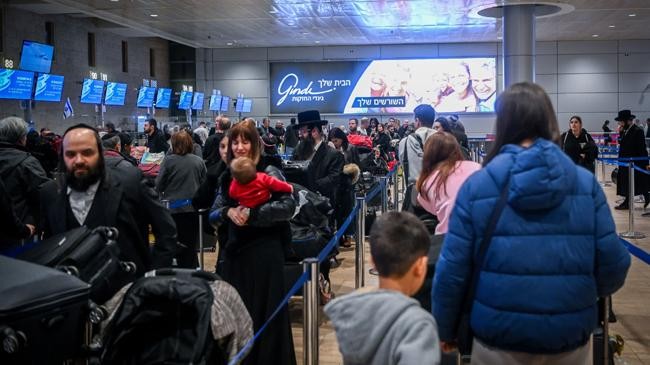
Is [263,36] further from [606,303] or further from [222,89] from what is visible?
[606,303]

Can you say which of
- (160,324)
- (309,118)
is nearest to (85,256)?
(160,324)

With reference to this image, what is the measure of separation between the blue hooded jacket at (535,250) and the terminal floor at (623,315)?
2950 mm

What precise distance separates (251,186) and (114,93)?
18.4 m

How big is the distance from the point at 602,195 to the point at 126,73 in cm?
2484

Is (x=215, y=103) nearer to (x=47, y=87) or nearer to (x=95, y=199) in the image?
(x=47, y=87)

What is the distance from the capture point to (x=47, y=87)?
57.8 feet

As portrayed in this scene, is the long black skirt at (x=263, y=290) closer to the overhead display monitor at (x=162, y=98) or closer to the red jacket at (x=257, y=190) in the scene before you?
the red jacket at (x=257, y=190)

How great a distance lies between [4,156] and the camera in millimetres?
6184

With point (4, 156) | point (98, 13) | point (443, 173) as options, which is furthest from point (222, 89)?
point (443, 173)

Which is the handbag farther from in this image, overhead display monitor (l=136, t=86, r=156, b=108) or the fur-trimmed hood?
overhead display monitor (l=136, t=86, r=156, b=108)

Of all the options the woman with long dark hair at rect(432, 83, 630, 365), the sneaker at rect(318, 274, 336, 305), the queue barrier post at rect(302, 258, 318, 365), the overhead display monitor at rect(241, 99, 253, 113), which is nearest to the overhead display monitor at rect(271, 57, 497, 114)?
the overhead display monitor at rect(241, 99, 253, 113)

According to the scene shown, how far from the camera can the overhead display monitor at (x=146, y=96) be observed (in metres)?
23.6

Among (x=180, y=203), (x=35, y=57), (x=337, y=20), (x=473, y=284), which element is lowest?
(x=180, y=203)

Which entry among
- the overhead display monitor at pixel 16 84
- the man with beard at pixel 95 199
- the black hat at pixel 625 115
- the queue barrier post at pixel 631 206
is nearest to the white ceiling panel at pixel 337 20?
the overhead display monitor at pixel 16 84
